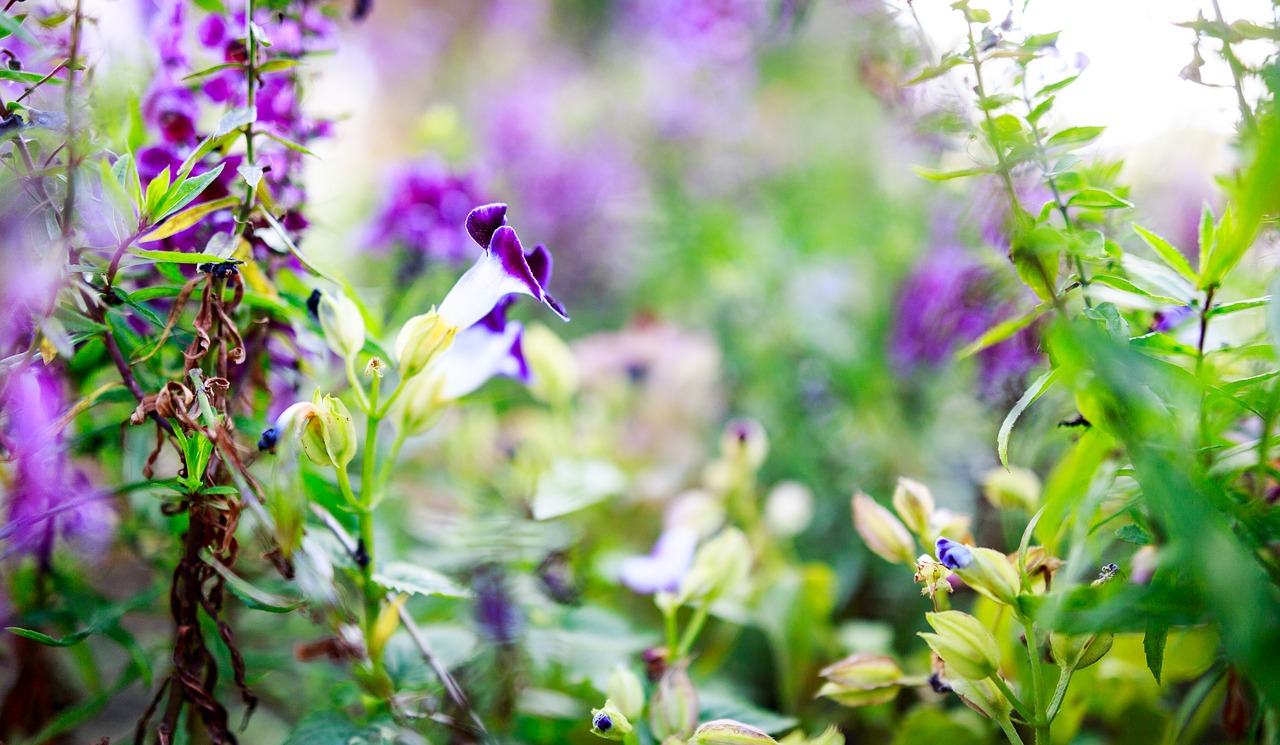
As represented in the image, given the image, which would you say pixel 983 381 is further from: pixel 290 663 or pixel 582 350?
pixel 290 663

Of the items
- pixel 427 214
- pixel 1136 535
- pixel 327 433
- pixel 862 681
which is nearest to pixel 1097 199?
pixel 1136 535

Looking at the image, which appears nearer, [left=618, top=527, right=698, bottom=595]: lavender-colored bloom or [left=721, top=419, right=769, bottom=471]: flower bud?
[left=618, top=527, right=698, bottom=595]: lavender-colored bloom

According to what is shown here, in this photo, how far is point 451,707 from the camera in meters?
0.48

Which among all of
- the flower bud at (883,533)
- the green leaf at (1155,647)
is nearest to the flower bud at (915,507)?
the flower bud at (883,533)

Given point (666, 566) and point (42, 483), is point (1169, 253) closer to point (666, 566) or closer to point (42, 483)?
point (666, 566)

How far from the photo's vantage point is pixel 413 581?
0.40m

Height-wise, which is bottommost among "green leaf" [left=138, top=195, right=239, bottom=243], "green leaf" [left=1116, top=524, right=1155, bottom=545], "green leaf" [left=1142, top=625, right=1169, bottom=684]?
"green leaf" [left=1142, top=625, right=1169, bottom=684]

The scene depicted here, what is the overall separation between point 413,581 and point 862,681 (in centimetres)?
27

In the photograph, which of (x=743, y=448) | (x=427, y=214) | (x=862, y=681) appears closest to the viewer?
(x=862, y=681)

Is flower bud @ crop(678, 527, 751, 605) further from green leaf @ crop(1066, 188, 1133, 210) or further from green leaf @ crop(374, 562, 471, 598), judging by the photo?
green leaf @ crop(1066, 188, 1133, 210)

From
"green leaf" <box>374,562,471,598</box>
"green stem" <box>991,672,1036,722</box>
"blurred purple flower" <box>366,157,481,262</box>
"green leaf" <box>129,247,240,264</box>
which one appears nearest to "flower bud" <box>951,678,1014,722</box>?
"green stem" <box>991,672,1036,722</box>

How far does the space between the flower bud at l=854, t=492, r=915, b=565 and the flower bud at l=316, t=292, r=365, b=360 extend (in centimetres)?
31

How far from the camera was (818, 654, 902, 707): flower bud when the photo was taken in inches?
16.2

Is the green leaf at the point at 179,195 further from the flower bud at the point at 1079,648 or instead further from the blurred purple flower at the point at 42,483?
the flower bud at the point at 1079,648
